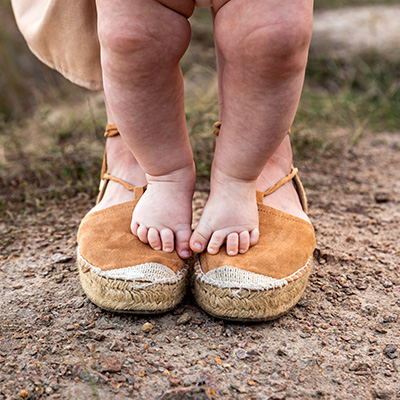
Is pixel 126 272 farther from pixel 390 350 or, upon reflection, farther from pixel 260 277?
pixel 390 350

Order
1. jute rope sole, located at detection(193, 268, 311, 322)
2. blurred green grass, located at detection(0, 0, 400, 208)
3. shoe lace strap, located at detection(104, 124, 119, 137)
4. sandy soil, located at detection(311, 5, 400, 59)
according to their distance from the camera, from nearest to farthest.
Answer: jute rope sole, located at detection(193, 268, 311, 322), shoe lace strap, located at detection(104, 124, 119, 137), blurred green grass, located at detection(0, 0, 400, 208), sandy soil, located at detection(311, 5, 400, 59)

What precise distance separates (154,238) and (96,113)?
64.0 inches

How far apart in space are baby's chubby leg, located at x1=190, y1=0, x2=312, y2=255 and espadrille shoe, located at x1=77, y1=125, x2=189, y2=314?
90 mm

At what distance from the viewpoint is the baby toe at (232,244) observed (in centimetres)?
105

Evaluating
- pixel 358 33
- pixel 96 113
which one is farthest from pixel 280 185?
pixel 358 33

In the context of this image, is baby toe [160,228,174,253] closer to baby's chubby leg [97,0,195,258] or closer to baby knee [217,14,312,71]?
baby's chubby leg [97,0,195,258]

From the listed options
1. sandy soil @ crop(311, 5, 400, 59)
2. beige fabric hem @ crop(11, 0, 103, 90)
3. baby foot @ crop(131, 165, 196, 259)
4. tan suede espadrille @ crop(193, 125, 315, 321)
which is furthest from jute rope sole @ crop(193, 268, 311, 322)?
sandy soil @ crop(311, 5, 400, 59)

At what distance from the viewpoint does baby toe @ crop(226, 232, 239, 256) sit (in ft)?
3.46

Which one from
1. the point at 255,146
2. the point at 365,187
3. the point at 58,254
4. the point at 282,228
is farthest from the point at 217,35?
the point at 365,187

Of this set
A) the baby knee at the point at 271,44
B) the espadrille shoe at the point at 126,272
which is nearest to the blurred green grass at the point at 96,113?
the espadrille shoe at the point at 126,272

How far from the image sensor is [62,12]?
1267 millimetres

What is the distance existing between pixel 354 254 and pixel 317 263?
0.13m

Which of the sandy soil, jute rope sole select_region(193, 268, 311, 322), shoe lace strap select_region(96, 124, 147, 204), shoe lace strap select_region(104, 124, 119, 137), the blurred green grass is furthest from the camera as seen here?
the sandy soil

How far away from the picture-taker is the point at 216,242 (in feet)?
3.49
